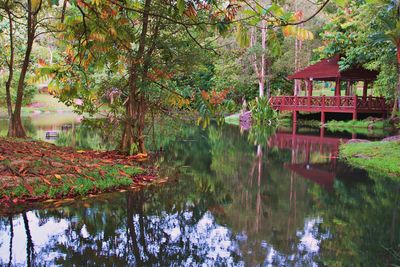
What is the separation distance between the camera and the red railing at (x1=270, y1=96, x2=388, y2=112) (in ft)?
84.4

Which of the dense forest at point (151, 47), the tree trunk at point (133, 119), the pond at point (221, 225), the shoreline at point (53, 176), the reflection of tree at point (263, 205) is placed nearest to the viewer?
the dense forest at point (151, 47)

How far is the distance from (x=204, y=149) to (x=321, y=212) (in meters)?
8.75

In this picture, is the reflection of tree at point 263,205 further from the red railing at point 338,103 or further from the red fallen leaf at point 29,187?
the red railing at point 338,103

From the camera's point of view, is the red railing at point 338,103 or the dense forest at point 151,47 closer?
the dense forest at point 151,47

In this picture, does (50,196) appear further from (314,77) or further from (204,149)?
(314,77)

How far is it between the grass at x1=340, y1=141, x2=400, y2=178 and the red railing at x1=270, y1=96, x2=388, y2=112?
12297 mm

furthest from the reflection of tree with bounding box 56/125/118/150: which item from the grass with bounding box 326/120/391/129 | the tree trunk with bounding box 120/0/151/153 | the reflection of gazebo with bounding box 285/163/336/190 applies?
the grass with bounding box 326/120/391/129

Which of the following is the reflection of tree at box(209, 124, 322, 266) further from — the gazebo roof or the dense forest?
the gazebo roof

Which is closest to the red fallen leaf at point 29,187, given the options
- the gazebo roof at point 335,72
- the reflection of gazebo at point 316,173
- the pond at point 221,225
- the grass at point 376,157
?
the pond at point 221,225

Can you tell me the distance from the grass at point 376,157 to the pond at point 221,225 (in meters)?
0.83

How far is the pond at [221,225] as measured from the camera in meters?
4.73

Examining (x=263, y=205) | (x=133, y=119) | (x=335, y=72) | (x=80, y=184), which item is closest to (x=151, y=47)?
(x=133, y=119)

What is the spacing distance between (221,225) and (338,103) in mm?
21919

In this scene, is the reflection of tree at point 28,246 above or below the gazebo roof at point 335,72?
below
